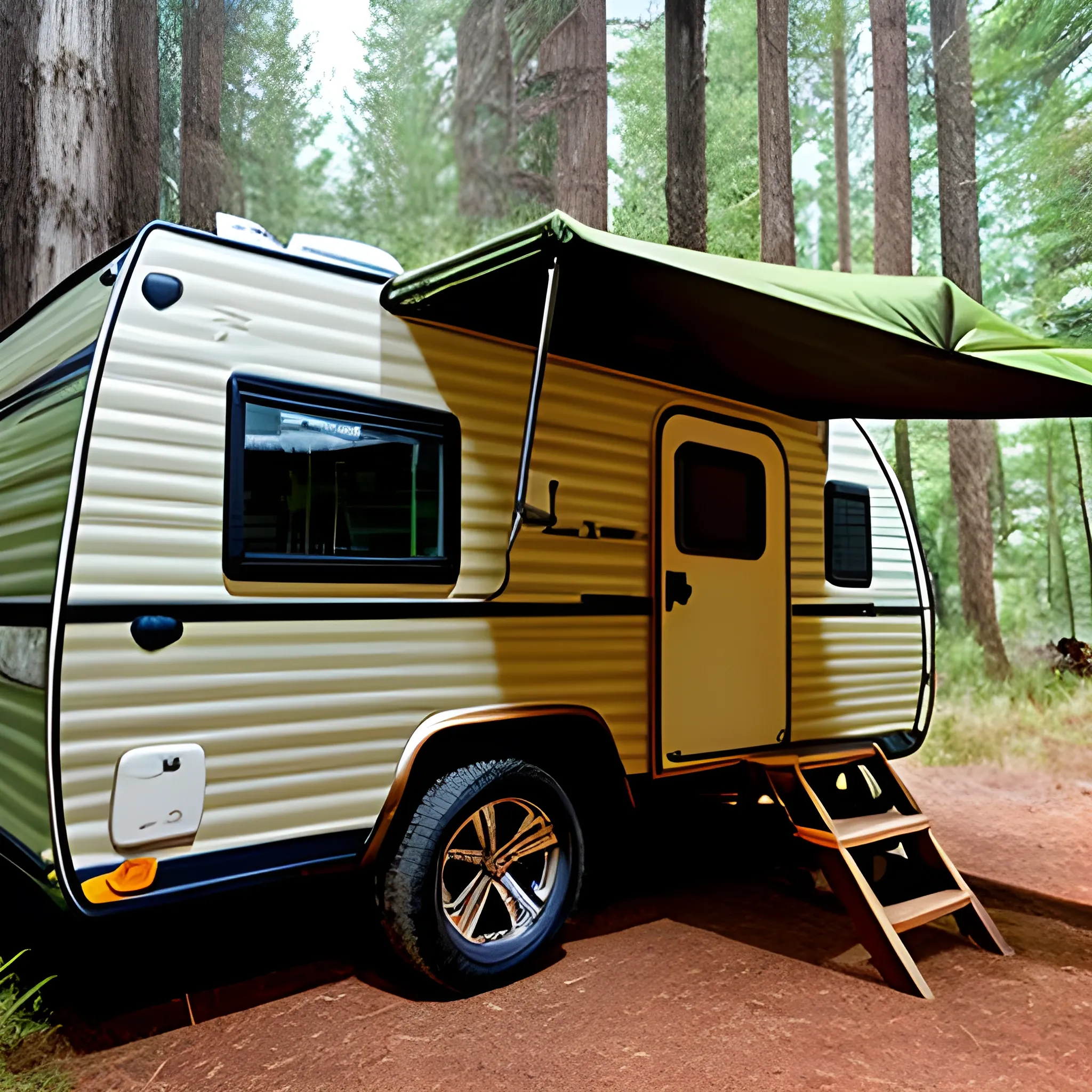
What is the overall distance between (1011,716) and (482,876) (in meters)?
7.63

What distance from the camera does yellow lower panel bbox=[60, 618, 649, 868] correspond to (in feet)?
8.45

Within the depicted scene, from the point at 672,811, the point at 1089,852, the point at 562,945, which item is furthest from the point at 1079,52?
the point at 562,945

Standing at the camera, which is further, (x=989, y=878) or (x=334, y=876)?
(x=989, y=878)

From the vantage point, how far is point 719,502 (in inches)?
174

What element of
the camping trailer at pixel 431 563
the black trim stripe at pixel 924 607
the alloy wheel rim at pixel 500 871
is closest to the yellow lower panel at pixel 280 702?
the camping trailer at pixel 431 563

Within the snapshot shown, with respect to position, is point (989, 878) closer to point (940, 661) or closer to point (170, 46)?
point (940, 661)

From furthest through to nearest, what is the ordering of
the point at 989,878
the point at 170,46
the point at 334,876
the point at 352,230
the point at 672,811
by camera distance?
Result: the point at 352,230 < the point at 170,46 < the point at 989,878 < the point at 672,811 < the point at 334,876

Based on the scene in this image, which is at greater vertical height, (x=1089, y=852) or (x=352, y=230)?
(x=352, y=230)

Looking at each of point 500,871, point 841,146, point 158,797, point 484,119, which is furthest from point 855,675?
point 841,146

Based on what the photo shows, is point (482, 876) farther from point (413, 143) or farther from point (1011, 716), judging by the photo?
point (413, 143)

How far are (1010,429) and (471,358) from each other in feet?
58.1

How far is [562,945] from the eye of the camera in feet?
12.5

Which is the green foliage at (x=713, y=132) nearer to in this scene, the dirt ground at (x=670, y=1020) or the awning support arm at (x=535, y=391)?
the awning support arm at (x=535, y=391)

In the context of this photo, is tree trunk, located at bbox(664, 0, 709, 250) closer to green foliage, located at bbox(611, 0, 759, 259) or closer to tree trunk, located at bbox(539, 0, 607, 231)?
tree trunk, located at bbox(539, 0, 607, 231)
